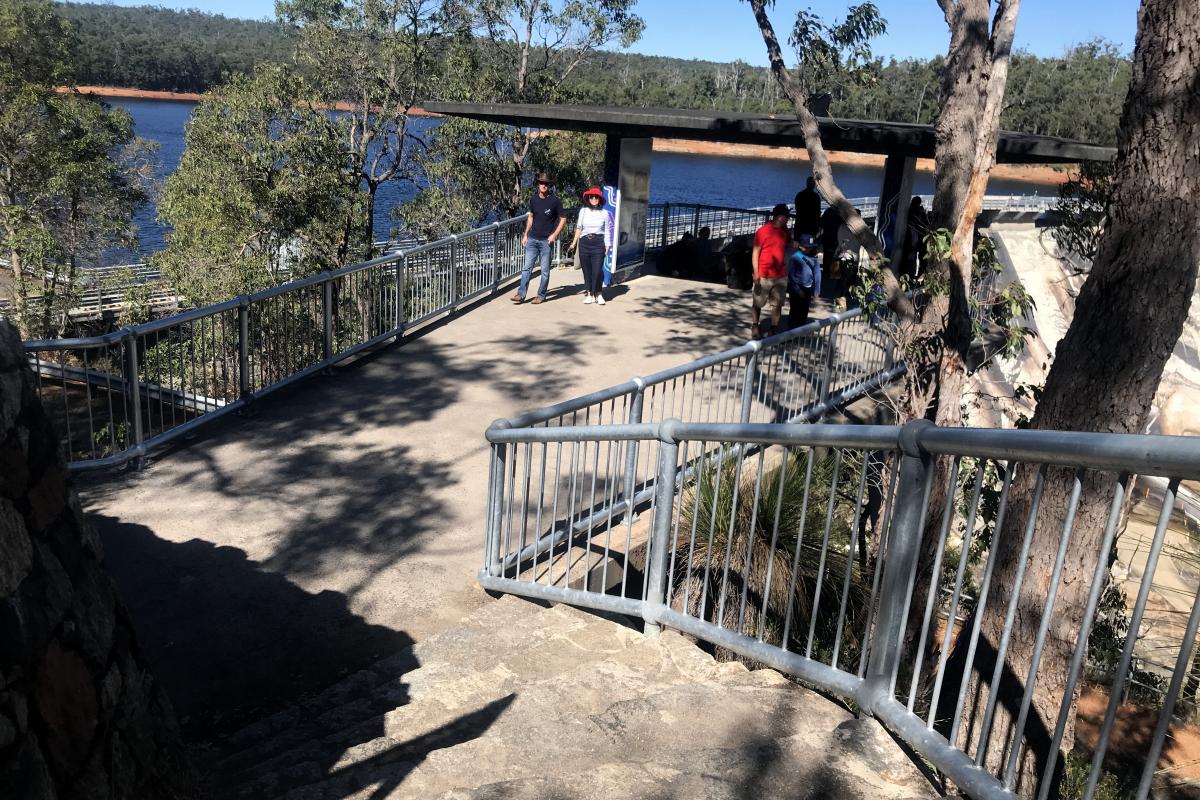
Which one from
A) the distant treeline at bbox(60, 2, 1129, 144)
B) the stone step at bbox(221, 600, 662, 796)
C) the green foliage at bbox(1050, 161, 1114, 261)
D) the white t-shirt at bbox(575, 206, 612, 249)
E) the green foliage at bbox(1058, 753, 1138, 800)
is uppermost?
the distant treeline at bbox(60, 2, 1129, 144)

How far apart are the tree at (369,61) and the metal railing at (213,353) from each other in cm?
1580

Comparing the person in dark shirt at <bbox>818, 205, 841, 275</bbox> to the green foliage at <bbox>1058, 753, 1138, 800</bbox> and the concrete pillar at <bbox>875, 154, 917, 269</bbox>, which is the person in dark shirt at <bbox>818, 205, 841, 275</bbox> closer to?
the concrete pillar at <bbox>875, 154, 917, 269</bbox>

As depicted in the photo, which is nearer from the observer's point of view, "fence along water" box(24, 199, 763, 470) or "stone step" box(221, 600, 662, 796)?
"stone step" box(221, 600, 662, 796)

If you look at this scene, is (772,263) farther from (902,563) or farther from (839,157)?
(839,157)

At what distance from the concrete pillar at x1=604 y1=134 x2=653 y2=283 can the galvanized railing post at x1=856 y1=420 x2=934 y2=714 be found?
45.1 feet

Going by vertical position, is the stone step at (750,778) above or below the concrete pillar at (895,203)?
below

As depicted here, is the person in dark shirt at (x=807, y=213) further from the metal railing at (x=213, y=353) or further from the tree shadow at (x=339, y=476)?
the tree shadow at (x=339, y=476)

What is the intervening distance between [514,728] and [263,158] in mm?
22348

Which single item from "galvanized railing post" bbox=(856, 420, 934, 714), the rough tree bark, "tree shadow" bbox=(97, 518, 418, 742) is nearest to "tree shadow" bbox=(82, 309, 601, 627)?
"tree shadow" bbox=(97, 518, 418, 742)

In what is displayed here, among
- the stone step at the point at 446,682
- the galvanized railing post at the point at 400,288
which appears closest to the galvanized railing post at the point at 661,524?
the stone step at the point at 446,682

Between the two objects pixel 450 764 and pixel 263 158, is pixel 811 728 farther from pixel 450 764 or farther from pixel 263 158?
pixel 263 158

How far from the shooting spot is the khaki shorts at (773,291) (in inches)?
497

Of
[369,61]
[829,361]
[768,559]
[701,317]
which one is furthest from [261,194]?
[768,559]

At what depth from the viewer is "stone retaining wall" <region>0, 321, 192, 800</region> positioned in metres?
2.60
